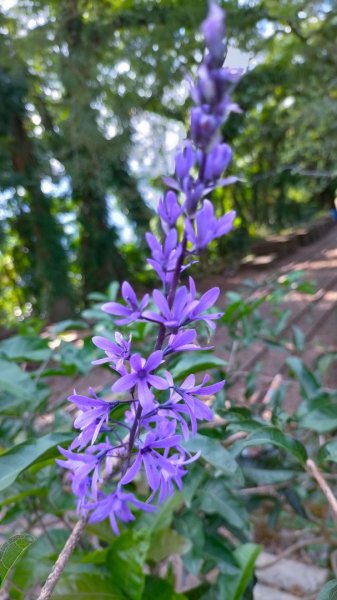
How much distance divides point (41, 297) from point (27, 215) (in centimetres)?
140

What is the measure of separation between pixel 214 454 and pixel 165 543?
391 mm

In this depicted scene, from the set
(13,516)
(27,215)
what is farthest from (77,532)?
(27,215)

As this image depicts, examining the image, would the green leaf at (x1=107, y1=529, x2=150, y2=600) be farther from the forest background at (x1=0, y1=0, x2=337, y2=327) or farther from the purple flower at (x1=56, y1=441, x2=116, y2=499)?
the forest background at (x1=0, y1=0, x2=337, y2=327)

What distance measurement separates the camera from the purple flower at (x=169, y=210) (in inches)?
18.7

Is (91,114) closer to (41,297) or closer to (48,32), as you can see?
(48,32)

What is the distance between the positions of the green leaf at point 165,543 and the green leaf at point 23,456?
412mm

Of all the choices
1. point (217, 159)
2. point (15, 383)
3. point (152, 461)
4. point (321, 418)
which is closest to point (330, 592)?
point (152, 461)

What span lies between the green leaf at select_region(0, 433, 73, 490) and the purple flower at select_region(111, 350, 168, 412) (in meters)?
0.30

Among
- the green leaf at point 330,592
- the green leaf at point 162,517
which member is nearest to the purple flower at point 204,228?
the green leaf at point 330,592

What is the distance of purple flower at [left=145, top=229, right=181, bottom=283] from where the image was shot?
47 centimetres

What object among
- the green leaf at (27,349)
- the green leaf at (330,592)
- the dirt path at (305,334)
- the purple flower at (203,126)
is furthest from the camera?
the dirt path at (305,334)

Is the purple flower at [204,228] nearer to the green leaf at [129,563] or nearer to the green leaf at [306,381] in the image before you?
the green leaf at [129,563]

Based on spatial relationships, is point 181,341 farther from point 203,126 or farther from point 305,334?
point 305,334

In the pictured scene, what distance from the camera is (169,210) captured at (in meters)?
0.48
